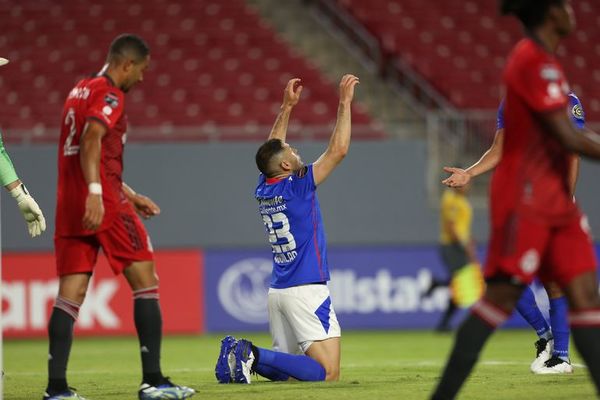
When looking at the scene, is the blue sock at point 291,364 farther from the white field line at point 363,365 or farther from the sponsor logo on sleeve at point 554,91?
the sponsor logo on sleeve at point 554,91

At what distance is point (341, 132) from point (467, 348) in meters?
2.50

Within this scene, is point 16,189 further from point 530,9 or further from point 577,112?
point 577,112

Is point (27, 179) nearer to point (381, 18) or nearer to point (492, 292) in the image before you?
point (381, 18)

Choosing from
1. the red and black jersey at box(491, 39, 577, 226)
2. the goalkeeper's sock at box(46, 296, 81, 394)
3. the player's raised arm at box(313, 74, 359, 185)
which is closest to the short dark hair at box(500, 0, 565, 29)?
the red and black jersey at box(491, 39, 577, 226)

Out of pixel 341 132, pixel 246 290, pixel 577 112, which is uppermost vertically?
pixel 577 112

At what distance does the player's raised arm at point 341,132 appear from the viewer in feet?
23.9

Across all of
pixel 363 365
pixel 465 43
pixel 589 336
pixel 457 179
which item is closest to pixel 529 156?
pixel 589 336

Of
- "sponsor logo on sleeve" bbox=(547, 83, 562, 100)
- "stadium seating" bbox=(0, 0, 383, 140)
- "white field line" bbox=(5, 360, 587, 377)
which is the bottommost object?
"white field line" bbox=(5, 360, 587, 377)

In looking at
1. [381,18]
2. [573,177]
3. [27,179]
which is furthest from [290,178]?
[381,18]

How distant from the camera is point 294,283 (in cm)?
781

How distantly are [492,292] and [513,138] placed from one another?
0.75 meters

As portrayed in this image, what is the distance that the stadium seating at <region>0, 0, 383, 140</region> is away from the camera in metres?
17.5

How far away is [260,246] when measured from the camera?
16.6 m

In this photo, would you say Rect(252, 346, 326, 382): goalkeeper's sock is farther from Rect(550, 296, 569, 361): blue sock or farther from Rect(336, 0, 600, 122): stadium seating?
Rect(336, 0, 600, 122): stadium seating
